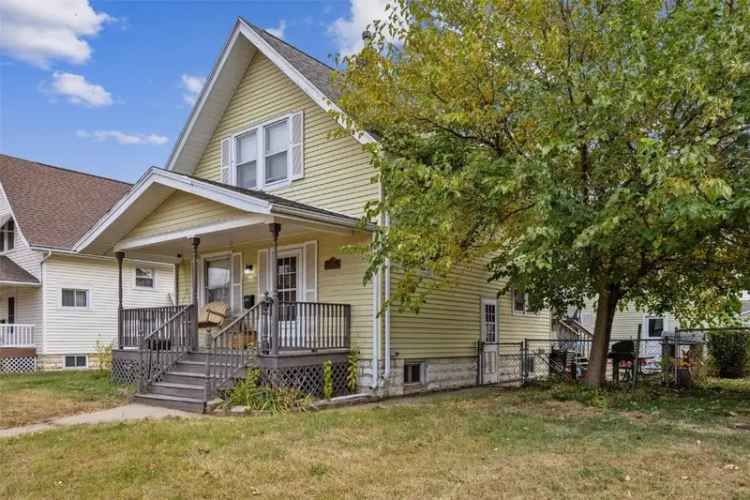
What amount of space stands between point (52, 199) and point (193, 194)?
45.0ft

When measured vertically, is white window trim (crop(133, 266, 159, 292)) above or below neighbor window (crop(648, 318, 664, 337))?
above

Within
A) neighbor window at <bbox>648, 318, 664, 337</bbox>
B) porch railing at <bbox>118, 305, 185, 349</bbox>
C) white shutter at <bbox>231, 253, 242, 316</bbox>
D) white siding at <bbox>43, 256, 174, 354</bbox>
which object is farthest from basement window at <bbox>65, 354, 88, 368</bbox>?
neighbor window at <bbox>648, 318, 664, 337</bbox>

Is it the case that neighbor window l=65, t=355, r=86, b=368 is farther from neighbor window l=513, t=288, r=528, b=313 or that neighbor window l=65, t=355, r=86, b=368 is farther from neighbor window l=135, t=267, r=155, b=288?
neighbor window l=513, t=288, r=528, b=313

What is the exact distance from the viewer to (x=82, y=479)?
544cm

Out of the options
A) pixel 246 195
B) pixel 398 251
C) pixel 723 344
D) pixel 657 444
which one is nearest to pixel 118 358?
pixel 246 195

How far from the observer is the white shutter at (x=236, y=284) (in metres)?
13.5

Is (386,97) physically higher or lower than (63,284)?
higher

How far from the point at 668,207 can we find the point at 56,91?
81.7 feet

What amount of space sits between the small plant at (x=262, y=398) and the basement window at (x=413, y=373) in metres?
3.02

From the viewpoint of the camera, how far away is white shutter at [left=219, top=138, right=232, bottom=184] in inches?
565

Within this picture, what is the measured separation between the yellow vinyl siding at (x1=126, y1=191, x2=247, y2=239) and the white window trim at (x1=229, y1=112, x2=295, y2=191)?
2133 millimetres

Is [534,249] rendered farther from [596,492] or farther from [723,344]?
[723,344]

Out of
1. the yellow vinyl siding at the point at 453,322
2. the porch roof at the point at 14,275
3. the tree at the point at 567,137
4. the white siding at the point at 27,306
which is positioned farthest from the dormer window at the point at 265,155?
the white siding at the point at 27,306

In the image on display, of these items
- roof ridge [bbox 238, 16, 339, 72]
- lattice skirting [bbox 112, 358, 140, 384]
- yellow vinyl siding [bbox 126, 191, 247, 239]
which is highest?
roof ridge [bbox 238, 16, 339, 72]
